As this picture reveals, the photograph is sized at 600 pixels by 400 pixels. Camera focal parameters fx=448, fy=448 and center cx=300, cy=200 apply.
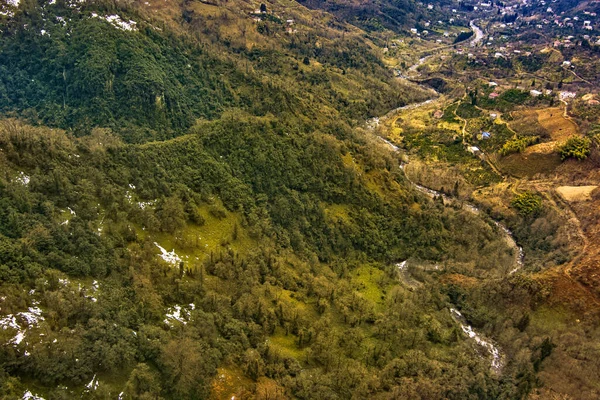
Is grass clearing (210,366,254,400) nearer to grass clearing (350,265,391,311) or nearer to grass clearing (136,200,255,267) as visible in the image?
grass clearing (136,200,255,267)

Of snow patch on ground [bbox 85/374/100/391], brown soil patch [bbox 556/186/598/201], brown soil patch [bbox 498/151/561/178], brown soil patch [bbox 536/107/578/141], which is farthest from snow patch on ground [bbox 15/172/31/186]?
brown soil patch [bbox 536/107/578/141]

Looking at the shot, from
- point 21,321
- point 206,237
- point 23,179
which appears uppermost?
point 23,179

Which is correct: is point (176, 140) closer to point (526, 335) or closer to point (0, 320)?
point (0, 320)

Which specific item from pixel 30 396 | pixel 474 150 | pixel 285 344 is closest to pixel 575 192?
pixel 474 150

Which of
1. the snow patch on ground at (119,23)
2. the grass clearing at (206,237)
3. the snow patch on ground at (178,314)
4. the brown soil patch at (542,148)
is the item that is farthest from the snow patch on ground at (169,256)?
the brown soil patch at (542,148)

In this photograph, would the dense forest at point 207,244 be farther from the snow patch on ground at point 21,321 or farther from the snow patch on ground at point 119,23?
the snow patch on ground at point 119,23

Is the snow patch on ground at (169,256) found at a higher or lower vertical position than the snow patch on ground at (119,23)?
lower

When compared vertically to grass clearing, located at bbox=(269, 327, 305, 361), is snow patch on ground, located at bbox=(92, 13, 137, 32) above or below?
above

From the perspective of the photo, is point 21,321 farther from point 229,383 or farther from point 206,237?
point 206,237

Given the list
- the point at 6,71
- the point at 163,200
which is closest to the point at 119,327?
the point at 163,200
